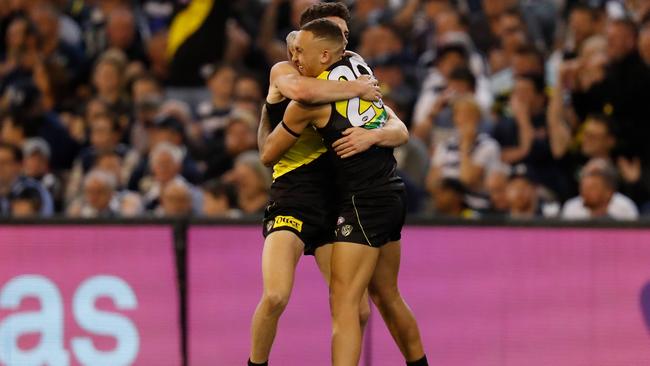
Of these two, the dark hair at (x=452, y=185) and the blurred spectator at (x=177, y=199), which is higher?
the dark hair at (x=452, y=185)

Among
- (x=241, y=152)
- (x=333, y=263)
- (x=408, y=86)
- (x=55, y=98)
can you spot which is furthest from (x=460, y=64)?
(x=333, y=263)

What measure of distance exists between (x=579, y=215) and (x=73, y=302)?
399cm

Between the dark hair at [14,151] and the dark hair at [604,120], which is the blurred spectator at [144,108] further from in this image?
the dark hair at [604,120]

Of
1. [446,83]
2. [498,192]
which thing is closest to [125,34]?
[446,83]

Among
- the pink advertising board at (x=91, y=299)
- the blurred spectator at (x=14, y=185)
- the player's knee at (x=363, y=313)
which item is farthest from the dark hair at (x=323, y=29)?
the blurred spectator at (x=14, y=185)

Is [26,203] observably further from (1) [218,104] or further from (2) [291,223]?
(2) [291,223]

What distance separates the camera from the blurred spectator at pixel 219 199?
453 inches

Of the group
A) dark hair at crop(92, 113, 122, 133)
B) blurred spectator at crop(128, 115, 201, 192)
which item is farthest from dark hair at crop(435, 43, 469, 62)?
dark hair at crop(92, 113, 122, 133)

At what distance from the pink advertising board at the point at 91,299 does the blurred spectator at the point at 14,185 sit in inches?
73.5

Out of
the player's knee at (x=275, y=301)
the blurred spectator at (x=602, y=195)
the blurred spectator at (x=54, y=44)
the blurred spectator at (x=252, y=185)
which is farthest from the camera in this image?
the blurred spectator at (x=54, y=44)

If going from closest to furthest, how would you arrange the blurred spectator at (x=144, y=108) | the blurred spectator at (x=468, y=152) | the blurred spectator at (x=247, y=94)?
1. the blurred spectator at (x=468, y=152)
2. the blurred spectator at (x=247, y=94)
3. the blurred spectator at (x=144, y=108)

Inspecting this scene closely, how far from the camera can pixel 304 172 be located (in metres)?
8.18

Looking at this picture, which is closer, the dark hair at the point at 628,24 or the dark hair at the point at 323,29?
the dark hair at the point at 323,29

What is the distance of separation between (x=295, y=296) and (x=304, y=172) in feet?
7.46
